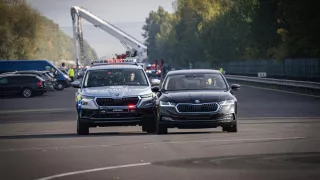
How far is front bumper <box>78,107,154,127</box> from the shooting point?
2041 cm

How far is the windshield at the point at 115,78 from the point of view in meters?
21.6

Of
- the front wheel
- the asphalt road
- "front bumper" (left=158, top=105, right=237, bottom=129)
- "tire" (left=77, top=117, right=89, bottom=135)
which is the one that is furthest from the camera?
the front wheel

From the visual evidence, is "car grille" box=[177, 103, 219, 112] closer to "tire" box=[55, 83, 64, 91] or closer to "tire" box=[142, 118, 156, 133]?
"tire" box=[142, 118, 156, 133]

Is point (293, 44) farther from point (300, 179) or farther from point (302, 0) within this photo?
point (300, 179)

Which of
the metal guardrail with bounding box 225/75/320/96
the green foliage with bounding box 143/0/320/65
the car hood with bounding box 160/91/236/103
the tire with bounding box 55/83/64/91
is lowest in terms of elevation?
the tire with bounding box 55/83/64/91

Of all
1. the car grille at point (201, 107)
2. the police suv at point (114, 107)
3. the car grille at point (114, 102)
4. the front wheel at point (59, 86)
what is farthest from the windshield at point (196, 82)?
the front wheel at point (59, 86)

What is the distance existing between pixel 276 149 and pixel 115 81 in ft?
23.1

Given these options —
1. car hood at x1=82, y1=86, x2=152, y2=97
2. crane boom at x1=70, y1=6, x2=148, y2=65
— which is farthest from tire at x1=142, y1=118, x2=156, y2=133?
crane boom at x1=70, y1=6, x2=148, y2=65

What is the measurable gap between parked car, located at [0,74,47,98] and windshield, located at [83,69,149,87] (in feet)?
110

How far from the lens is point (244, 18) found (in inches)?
3986

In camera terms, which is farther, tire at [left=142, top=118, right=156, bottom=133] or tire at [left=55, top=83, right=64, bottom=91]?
tire at [left=55, top=83, right=64, bottom=91]

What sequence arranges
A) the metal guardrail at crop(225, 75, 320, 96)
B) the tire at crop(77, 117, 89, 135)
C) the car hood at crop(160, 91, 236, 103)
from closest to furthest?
the car hood at crop(160, 91, 236, 103)
the tire at crop(77, 117, 89, 135)
the metal guardrail at crop(225, 75, 320, 96)

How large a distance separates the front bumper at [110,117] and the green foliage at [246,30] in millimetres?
43120

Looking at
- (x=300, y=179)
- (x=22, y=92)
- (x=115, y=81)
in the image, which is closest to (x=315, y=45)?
(x=22, y=92)
